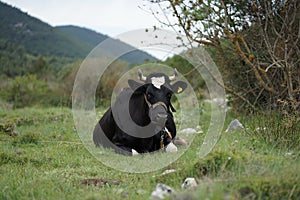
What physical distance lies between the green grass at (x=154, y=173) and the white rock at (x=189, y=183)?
79mm

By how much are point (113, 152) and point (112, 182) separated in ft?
8.67

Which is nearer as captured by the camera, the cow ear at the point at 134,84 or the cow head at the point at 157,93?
the cow head at the point at 157,93

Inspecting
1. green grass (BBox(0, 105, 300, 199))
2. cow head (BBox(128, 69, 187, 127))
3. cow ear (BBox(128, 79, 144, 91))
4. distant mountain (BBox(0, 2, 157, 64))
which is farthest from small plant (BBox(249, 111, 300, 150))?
distant mountain (BBox(0, 2, 157, 64))

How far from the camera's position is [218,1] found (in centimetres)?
914

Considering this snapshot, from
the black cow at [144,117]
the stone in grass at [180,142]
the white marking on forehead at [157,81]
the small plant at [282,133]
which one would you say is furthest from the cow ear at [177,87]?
the small plant at [282,133]

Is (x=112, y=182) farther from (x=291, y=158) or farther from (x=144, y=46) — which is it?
(x=144, y=46)

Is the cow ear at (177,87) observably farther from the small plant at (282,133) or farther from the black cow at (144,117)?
the small plant at (282,133)

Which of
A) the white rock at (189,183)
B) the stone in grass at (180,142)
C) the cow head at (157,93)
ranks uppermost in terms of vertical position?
the cow head at (157,93)

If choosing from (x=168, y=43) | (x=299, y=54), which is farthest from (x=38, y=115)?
(x=299, y=54)

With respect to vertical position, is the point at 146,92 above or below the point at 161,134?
above

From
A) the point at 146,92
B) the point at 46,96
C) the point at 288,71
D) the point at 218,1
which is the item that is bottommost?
the point at 46,96

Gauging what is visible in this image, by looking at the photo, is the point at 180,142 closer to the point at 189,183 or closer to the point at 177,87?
the point at 177,87

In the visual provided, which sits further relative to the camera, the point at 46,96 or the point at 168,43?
the point at 46,96

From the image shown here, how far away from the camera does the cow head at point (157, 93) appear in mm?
7793
